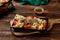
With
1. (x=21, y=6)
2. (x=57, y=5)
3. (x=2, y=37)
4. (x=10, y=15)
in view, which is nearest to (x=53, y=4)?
(x=57, y=5)

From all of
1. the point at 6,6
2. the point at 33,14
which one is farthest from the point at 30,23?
the point at 6,6

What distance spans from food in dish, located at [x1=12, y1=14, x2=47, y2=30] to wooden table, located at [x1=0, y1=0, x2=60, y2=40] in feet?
0.27

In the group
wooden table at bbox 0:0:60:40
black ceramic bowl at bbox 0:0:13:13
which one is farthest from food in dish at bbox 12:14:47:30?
black ceramic bowl at bbox 0:0:13:13

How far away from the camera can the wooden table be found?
1349 mm

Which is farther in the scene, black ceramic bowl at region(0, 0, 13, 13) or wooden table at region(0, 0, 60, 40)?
black ceramic bowl at region(0, 0, 13, 13)

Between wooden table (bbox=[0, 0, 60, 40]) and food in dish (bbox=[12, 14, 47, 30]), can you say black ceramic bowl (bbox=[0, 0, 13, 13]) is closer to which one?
wooden table (bbox=[0, 0, 60, 40])

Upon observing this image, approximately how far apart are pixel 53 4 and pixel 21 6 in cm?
35

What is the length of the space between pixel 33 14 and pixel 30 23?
0.21 meters

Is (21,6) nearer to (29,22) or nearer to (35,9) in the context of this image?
(35,9)

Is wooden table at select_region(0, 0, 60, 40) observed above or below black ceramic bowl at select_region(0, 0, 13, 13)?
below

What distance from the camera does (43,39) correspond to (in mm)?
1331

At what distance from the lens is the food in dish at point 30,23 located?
134 centimetres

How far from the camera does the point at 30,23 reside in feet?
4.50

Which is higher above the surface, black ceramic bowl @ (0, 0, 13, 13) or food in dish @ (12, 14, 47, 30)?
black ceramic bowl @ (0, 0, 13, 13)
